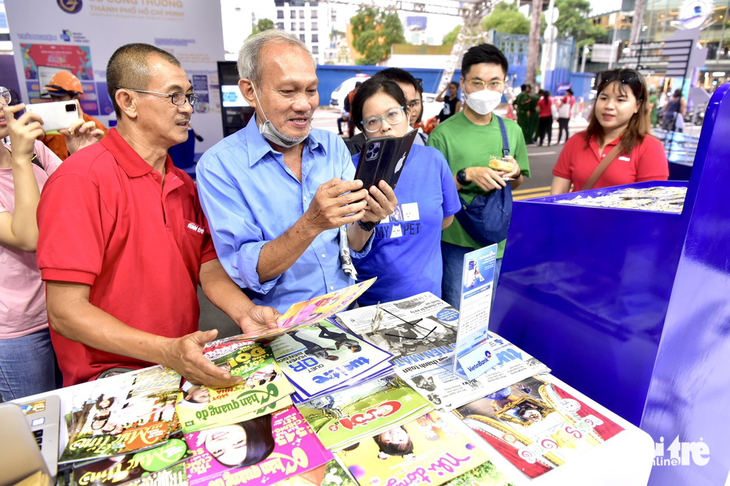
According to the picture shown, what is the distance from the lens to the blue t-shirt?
1900 millimetres

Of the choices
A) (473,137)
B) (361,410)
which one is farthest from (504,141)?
(361,410)

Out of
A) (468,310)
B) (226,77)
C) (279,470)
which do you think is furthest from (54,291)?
(226,77)

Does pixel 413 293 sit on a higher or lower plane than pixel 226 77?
lower

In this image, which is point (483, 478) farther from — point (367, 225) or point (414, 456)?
point (367, 225)

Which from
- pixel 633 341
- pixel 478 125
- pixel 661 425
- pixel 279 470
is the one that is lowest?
pixel 661 425

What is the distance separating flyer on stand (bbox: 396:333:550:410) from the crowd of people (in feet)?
1.38

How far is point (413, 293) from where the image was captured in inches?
76.1

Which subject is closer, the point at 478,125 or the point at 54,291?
the point at 54,291

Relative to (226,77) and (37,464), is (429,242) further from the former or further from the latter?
(226,77)

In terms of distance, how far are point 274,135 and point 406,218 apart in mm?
720

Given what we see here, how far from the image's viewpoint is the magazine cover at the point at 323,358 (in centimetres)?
111

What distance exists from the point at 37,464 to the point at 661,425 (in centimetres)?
149

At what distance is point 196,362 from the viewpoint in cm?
104

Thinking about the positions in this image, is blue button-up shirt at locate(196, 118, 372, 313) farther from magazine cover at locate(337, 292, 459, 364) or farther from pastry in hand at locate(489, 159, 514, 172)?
pastry in hand at locate(489, 159, 514, 172)
